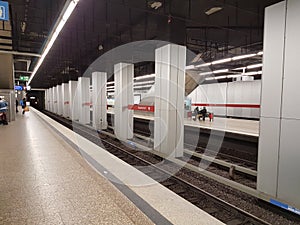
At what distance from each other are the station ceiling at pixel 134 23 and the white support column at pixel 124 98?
1256mm

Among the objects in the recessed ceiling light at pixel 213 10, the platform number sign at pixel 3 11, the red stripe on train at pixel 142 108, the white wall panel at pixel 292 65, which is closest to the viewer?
the white wall panel at pixel 292 65

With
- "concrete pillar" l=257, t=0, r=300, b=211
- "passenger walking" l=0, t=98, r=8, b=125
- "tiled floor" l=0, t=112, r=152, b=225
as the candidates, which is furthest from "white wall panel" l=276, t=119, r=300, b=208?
"passenger walking" l=0, t=98, r=8, b=125

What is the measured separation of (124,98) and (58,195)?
6429mm

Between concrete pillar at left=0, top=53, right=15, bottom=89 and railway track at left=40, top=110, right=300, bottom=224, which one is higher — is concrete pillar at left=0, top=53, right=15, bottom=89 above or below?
above

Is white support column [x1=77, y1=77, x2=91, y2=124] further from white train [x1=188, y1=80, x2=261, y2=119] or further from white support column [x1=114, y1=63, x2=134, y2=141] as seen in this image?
white train [x1=188, y1=80, x2=261, y2=119]

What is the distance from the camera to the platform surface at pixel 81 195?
2242 millimetres

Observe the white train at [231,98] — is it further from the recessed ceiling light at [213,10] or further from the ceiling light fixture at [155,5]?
the ceiling light fixture at [155,5]

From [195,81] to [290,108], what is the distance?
46.5 ft

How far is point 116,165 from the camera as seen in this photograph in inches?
157

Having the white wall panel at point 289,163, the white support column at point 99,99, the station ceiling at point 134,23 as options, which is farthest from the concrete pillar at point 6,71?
the white wall panel at point 289,163

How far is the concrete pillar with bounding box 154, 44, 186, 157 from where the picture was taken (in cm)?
570

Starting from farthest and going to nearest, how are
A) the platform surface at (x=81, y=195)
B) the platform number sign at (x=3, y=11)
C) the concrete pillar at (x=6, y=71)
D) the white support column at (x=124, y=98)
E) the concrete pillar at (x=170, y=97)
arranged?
the concrete pillar at (x=6, y=71), the white support column at (x=124, y=98), the concrete pillar at (x=170, y=97), the platform number sign at (x=3, y=11), the platform surface at (x=81, y=195)

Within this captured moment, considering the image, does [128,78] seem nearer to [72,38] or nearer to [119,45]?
[119,45]

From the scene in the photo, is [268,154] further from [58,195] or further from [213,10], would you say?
[213,10]
